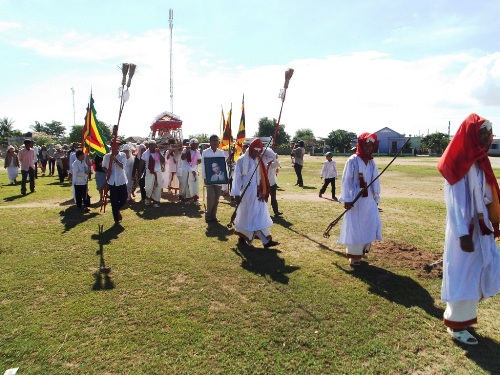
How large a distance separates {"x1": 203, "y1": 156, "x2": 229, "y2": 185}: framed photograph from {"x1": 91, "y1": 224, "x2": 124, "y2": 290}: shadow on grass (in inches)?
94.0

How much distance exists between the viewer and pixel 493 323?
13.4 ft

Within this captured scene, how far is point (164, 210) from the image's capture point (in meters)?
10.4

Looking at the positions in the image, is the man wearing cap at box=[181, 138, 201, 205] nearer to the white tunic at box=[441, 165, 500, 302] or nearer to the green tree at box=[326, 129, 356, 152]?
the white tunic at box=[441, 165, 500, 302]

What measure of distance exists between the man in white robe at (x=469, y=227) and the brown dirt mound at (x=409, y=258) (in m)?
1.68

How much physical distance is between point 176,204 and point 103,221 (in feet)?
9.59

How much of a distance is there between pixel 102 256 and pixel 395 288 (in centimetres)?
471

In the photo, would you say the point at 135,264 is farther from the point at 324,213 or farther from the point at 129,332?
the point at 324,213

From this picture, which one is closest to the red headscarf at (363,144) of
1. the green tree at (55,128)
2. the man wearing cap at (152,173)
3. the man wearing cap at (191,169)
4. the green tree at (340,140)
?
the man wearing cap at (191,169)

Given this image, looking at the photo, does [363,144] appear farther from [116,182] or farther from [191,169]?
[191,169]

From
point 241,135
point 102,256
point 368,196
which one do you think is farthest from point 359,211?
point 241,135

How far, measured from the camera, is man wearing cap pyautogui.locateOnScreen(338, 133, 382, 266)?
5727 mm

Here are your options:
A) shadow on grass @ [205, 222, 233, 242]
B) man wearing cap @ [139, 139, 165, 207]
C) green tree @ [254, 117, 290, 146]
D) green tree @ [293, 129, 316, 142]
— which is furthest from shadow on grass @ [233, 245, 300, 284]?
green tree @ [293, 129, 316, 142]

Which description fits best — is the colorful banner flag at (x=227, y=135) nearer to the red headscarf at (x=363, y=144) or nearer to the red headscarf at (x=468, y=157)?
the red headscarf at (x=363, y=144)

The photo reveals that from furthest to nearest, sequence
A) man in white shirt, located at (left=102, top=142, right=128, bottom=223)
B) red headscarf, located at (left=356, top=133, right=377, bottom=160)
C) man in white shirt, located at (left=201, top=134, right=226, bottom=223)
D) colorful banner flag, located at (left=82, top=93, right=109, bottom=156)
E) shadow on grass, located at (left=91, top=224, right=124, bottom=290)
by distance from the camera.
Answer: colorful banner flag, located at (left=82, top=93, right=109, bottom=156) → man in white shirt, located at (left=201, top=134, right=226, bottom=223) → man in white shirt, located at (left=102, top=142, right=128, bottom=223) → red headscarf, located at (left=356, top=133, right=377, bottom=160) → shadow on grass, located at (left=91, top=224, right=124, bottom=290)
